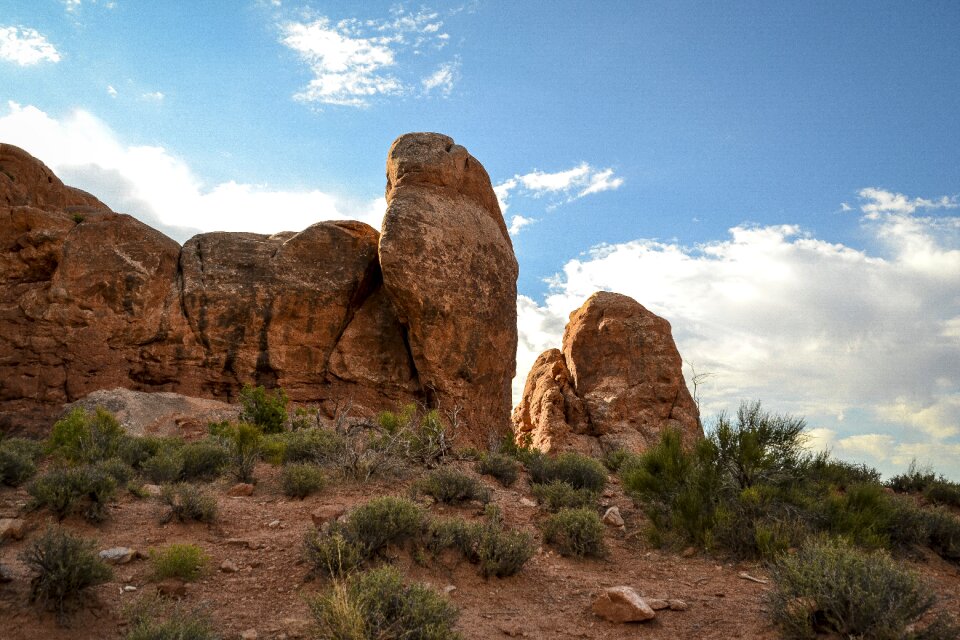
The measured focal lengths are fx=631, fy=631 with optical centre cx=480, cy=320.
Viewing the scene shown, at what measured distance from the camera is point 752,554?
6.50 meters

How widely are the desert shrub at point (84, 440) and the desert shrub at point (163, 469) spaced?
0.78 m

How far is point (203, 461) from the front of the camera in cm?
888

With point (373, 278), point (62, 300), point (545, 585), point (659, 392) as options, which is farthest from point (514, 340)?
point (545, 585)

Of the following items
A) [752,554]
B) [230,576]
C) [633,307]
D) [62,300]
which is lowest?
[230,576]

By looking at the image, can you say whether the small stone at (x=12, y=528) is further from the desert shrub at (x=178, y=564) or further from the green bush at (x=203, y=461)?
the green bush at (x=203, y=461)

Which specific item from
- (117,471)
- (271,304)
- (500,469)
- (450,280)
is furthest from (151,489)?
(450,280)

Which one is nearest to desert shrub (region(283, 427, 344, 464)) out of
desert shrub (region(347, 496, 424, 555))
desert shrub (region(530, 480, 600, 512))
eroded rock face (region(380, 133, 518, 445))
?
desert shrub (region(530, 480, 600, 512))

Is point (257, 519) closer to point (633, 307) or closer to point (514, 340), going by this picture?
point (514, 340)

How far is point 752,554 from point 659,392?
16.3 m

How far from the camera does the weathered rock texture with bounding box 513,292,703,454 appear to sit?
21938 mm

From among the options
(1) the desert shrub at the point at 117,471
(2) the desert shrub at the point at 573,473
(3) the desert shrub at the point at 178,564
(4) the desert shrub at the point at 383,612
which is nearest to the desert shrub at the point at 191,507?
(3) the desert shrub at the point at 178,564

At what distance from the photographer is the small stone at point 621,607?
4.86 m

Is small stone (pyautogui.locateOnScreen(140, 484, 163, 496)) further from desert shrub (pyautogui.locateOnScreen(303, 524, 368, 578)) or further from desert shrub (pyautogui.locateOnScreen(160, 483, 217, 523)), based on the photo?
desert shrub (pyautogui.locateOnScreen(303, 524, 368, 578))

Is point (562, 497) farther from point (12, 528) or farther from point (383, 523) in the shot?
point (12, 528)
